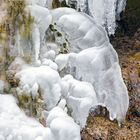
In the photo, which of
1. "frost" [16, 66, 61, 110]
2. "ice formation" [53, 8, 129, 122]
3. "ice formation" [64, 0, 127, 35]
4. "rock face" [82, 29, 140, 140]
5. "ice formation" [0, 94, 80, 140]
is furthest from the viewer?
"ice formation" [64, 0, 127, 35]

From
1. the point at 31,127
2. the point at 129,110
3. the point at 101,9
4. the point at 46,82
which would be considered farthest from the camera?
the point at 101,9

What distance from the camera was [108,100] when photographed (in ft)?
14.6

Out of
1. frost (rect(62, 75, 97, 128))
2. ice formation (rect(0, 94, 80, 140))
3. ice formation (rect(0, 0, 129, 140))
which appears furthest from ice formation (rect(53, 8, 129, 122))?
ice formation (rect(0, 94, 80, 140))

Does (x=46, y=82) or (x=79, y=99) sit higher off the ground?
(x=46, y=82)

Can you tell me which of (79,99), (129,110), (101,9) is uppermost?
(101,9)

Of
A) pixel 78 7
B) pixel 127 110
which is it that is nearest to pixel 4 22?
pixel 78 7

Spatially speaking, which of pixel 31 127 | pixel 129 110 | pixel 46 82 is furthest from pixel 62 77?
pixel 129 110

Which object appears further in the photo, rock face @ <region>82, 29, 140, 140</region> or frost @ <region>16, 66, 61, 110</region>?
rock face @ <region>82, 29, 140, 140</region>

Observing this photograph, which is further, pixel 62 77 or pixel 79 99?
pixel 62 77

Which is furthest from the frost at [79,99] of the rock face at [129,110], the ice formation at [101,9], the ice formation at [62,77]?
the ice formation at [101,9]

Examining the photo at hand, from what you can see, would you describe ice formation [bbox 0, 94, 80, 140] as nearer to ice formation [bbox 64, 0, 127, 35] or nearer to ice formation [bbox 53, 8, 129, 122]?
ice formation [bbox 53, 8, 129, 122]

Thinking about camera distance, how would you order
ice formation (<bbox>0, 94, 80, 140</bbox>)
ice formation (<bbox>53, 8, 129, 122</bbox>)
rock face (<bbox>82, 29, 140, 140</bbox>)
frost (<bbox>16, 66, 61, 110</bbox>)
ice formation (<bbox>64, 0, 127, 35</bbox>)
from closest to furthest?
ice formation (<bbox>0, 94, 80, 140</bbox>) < frost (<bbox>16, 66, 61, 110</bbox>) < ice formation (<bbox>53, 8, 129, 122</bbox>) < rock face (<bbox>82, 29, 140, 140</bbox>) < ice formation (<bbox>64, 0, 127, 35</bbox>)

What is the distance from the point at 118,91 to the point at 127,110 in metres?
0.39

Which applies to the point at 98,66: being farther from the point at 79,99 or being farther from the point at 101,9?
the point at 101,9
